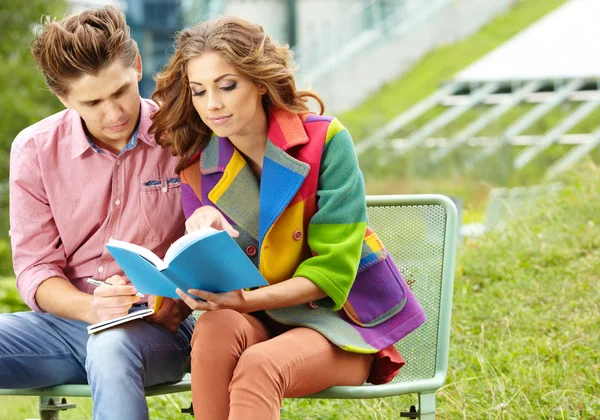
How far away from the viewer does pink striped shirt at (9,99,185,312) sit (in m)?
2.91

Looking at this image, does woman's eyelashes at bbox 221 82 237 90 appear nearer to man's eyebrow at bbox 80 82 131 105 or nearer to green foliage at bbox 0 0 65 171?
man's eyebrow at bbox 80 82 131 105

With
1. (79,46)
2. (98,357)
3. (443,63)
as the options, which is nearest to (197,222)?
(98,357)

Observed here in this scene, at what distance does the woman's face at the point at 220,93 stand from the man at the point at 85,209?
284 mm

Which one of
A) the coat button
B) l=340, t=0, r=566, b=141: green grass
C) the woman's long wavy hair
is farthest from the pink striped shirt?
l=340, t=0, r=566, b=141: green grass

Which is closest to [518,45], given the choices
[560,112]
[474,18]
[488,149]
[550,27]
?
[550,27]

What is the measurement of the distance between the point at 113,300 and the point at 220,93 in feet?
2.14

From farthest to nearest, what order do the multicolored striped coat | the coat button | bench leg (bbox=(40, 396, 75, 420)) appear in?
bench leg (bbox=(40, 396, 75, 420)) < the coat button < the multicolored striped coat

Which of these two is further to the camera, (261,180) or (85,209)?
(85,209)

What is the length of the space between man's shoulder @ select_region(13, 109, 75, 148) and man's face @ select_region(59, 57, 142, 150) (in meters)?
0.13

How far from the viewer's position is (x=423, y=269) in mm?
3020

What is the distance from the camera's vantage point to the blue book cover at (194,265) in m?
2.17

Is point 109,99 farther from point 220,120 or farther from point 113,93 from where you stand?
point 220,120

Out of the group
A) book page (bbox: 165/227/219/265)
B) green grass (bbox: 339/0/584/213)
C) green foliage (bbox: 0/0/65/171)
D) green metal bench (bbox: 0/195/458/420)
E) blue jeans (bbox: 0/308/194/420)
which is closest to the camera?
book page (bbox: 165/227/219/265)

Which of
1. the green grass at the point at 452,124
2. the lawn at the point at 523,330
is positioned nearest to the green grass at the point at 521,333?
the lawn at the point at 523,330
